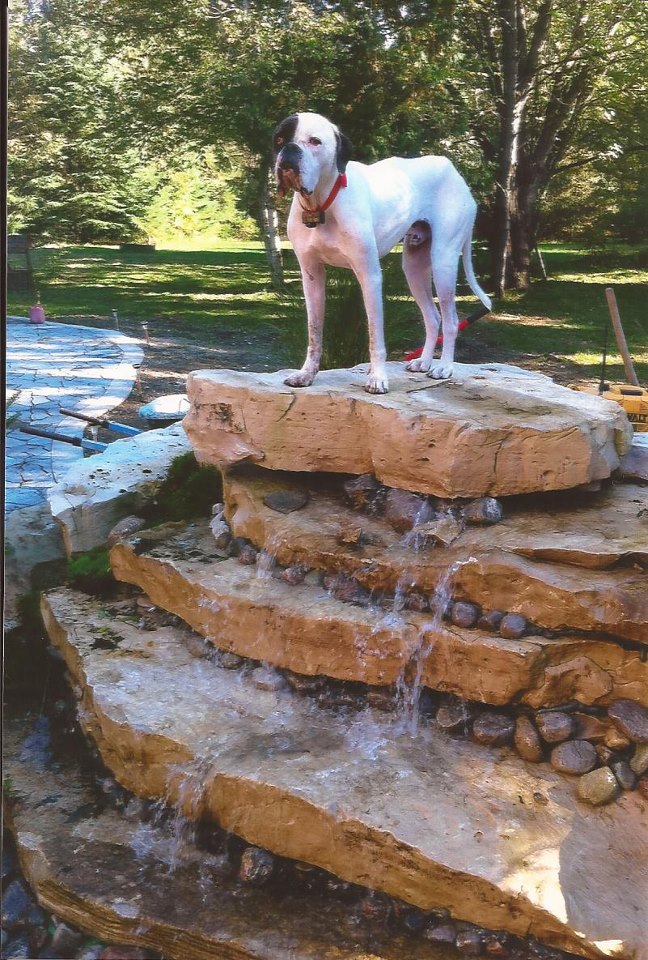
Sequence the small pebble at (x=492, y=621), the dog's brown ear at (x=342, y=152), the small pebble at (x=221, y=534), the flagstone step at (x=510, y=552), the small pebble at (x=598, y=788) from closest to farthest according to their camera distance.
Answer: the small pebble at (x=598, y=788), the flagstone step at (x=510, y=552), the small pebble at (x=492, y=621), the dog's brown ear at (x=342, y=152), the small pebble at (x=221, y=534)

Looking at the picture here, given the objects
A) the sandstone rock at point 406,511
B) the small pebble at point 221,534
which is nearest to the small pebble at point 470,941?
the sandstone rock at point 406,511

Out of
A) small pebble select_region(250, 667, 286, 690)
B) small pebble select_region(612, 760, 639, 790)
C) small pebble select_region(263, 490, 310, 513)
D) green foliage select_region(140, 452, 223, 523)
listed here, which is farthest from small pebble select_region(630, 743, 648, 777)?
green foliage select_region(140, 452, 223, 523)

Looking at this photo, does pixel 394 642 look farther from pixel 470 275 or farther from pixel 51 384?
pixel 51 384

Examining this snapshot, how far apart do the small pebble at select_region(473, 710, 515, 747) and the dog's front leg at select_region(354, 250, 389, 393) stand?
1112 mm

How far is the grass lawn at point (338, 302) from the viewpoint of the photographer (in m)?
3.29

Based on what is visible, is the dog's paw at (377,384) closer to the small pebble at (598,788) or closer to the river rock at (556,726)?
the river rock at (556,726)

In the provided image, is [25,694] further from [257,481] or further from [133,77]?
[133,77]

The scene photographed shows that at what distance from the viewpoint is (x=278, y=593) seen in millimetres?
2688

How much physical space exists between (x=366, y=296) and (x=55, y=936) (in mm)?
2084

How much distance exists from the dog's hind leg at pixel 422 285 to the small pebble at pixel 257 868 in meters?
1.82

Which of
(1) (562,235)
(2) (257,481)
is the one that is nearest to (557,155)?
(1) (562,235)

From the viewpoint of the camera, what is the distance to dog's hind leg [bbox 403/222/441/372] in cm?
326

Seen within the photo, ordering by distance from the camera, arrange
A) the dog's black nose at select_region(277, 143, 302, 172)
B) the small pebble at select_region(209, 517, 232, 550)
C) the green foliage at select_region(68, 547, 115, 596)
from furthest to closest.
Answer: the green foliage at select_region(68, 547, 115, 596) < the small pebble at select_region(209, 517, 232, 550) < the dog's black nose at select_region(277, 143, 302, 172)

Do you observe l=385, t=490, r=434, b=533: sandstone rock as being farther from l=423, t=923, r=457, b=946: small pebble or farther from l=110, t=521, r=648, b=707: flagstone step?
l=423, t=923, r=457, b=946: small pebble
